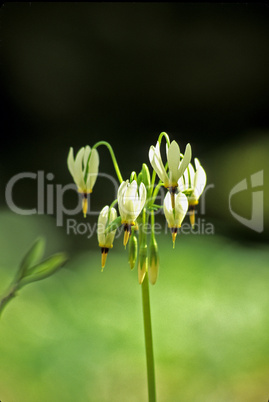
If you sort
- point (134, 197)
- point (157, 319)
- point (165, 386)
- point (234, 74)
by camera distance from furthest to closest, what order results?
1. point (234, 74)
2. point (157, 319)
3. point (165, 386)
4. point (134, 197)

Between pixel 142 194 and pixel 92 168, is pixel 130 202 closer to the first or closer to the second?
pixel 142 194

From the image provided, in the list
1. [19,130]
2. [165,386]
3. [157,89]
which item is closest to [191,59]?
[157,89]

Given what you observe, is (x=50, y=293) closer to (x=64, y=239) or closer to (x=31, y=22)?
(x=64, y=239)

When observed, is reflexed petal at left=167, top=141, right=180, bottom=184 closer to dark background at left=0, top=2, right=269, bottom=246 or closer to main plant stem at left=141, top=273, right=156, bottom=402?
main plant stem at left=141, top=273, right=156, bottom=402

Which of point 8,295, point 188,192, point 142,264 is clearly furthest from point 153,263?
point 8,295

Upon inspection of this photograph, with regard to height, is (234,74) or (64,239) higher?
(234,74)
